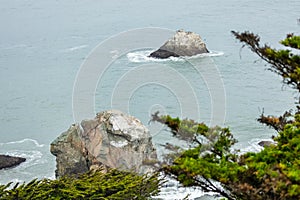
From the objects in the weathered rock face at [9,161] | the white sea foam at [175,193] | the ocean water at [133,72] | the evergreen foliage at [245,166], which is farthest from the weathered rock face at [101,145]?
the evergreen foliage at [245,166]

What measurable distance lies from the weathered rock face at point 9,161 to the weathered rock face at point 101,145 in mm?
3471

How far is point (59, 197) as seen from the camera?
1115 cm

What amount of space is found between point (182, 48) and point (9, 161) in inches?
655

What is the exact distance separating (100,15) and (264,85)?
20.2 metres

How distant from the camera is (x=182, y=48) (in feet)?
112

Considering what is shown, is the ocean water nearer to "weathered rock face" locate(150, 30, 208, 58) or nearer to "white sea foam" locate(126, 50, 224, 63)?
"white sea foam" locate(126, 50, 224, 63)

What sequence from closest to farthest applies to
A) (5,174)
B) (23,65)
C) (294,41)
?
(294,41)
(5,174)
(23,65)

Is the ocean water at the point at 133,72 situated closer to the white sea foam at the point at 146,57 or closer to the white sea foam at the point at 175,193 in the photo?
the white sea foam at the point at 146,57

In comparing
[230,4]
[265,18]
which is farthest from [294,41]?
[230,4]

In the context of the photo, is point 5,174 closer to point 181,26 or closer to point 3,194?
point 3,194

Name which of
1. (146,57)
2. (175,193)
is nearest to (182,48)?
(146,57)

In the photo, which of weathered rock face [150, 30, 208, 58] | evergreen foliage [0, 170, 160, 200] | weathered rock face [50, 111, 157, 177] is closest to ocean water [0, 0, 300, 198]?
weathered rock face [150, 30, 208, 58]

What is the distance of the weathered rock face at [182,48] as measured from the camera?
110 ft

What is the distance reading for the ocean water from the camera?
75.9 feet
